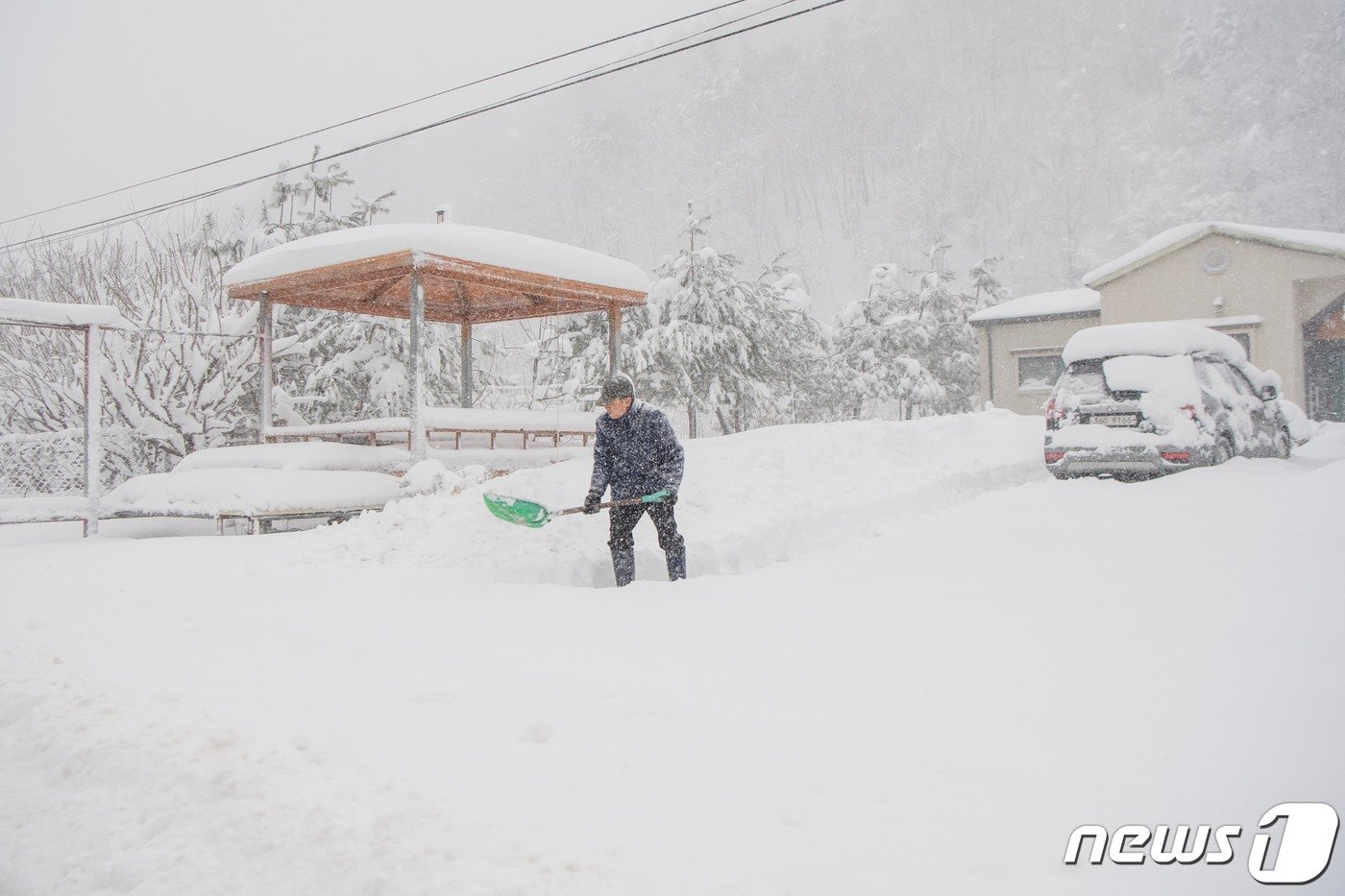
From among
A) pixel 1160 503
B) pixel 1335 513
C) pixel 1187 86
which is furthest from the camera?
pixel 1187 86

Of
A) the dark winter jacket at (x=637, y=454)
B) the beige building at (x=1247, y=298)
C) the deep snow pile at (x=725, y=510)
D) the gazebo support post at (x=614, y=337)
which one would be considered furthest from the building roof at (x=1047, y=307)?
the dark winter jacket at (x=637, y=454)

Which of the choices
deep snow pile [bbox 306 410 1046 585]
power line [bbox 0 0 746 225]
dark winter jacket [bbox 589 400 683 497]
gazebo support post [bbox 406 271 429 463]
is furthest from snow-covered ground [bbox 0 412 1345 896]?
power line [bbox 0 0 746 225]

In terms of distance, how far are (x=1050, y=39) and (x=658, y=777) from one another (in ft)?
435

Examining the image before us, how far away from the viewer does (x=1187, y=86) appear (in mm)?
83938

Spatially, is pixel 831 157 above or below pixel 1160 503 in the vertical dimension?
above

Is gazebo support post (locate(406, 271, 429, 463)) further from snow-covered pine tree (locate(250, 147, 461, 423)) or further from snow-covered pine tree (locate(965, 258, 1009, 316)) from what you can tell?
snow-covered pine tree (locate(965, 258, 1009, 316))

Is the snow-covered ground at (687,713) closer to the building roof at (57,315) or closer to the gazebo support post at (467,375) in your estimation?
the building roof at (57,315)

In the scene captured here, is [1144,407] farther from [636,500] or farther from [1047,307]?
[1047,307]

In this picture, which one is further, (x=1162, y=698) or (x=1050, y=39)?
(x=1050, y=39)

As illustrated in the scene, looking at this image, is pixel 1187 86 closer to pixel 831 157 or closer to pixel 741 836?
pixel 831 157

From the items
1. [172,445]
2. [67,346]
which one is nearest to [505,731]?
[172,445]

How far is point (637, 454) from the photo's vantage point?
224 inches

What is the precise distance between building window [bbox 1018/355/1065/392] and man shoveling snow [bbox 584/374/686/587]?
1951 cm

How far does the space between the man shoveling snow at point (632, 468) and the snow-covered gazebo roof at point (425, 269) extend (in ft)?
14.8
